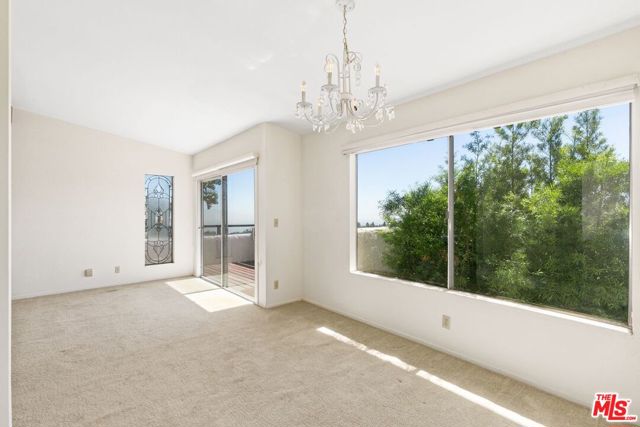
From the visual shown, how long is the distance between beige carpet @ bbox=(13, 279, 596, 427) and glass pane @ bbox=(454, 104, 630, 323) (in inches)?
29.6

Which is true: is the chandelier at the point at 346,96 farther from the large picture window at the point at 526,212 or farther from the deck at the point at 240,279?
the deck at the point at 240,279

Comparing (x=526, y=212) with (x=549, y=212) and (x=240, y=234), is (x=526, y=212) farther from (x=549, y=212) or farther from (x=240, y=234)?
(x=240, y=234)

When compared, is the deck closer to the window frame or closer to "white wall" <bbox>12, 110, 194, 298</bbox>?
"white wall" <bbox>12, 110, 194, 298</bbox>

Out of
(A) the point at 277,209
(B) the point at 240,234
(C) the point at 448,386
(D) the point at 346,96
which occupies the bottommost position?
(C) the point at 448,386

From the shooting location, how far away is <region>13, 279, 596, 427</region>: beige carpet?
1909 mm

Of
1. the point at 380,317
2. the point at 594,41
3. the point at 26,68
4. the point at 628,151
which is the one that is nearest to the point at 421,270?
the point at 380,317

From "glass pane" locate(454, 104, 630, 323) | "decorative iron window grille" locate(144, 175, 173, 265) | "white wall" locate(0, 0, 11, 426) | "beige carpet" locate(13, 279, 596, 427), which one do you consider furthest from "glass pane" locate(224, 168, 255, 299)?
"white wall" locate(0, 0, 11, 426)

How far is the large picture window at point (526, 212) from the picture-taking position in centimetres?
204

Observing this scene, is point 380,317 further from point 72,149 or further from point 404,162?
point 72,149

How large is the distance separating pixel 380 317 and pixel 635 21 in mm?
2967

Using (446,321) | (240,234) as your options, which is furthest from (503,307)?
(240,234)

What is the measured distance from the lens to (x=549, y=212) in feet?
7.48

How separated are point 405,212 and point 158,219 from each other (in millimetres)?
4599

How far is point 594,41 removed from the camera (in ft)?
6.53
